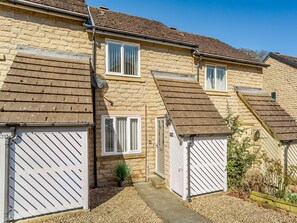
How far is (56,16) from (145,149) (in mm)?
6933

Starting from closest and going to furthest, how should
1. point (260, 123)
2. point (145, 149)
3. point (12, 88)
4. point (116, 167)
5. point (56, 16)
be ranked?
point (12, 88) → point (56, 16) → point (116, 167) → point (145, 149) → point (260, 123)

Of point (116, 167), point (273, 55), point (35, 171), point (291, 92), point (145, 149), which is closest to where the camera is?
point (35, 171)

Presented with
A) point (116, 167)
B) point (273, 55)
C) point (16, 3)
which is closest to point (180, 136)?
point (116, 167)

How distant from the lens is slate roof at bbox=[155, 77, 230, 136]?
24.2 feet

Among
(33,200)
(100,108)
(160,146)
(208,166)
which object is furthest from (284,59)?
(33,200)

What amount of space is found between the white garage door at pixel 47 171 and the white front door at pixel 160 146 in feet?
12.5

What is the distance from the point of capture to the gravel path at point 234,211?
18.5 ft

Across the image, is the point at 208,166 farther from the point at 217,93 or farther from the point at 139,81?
the point at 217,93

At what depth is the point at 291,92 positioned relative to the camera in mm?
15750

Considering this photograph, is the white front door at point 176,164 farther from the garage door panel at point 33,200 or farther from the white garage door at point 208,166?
the garage door panel at point 33,200

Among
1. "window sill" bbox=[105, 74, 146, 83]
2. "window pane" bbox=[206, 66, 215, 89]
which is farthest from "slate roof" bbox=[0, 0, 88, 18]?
"window pane" bbox=[206, 66, 215, 89]

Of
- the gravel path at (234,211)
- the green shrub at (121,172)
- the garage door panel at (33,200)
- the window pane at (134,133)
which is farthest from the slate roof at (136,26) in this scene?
the gravel path at (234,211)

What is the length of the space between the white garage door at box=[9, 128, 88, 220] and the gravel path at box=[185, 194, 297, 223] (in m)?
3.92

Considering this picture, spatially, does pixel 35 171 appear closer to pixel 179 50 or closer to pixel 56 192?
pixel 56 192
